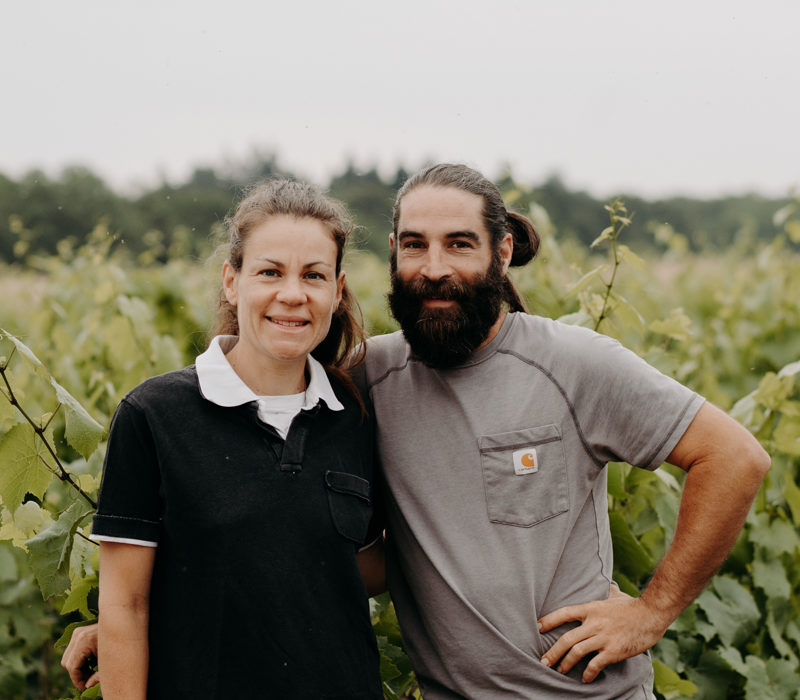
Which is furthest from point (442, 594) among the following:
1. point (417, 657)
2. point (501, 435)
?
point (501, 435)

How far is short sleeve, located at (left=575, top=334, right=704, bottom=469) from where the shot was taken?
242cm

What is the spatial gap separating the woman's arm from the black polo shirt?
0.05 meters

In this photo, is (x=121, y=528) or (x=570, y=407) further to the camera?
(x=570, y=407)

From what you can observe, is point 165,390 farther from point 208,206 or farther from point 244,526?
point 208,206

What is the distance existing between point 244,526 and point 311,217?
30.5 inches

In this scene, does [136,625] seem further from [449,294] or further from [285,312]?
[449,294]

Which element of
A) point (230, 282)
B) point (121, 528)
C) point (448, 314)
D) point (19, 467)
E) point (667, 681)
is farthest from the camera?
point (667, 681)

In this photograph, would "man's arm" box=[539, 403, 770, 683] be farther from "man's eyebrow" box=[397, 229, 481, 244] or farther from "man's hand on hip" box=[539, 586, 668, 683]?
"man's eyebrow" box=[397, 229, 481, 244]

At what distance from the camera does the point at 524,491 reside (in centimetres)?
243

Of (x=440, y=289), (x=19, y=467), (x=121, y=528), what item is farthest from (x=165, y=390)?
(x=440, y=289)

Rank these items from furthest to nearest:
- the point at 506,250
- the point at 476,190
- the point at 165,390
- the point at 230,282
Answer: the point at 506,250
the point at 476,190
the point at 230,282
the point at 165,390

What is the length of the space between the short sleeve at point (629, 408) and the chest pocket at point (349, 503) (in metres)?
0.62

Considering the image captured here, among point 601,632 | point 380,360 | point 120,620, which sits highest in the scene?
point 380,360

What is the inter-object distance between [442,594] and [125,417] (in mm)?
925
